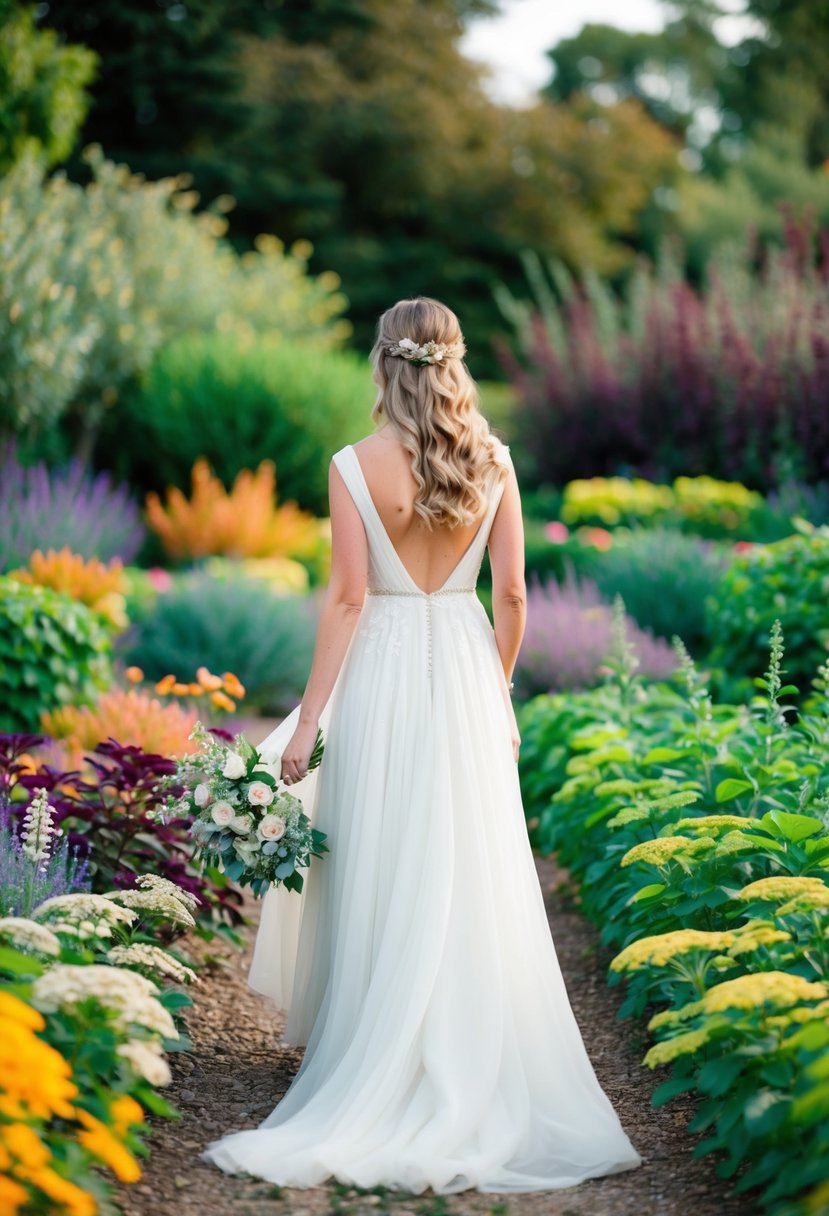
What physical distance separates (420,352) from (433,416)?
16cm

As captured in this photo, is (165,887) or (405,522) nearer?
(405,522)

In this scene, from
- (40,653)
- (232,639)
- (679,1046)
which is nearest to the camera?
(679,1046)

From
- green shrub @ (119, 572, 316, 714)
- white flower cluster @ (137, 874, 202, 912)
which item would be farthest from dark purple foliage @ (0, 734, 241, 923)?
green shrub @ (119, 572, 316, 714)

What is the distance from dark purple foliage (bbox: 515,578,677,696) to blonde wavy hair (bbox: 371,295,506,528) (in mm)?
3142

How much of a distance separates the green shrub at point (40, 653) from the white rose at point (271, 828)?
2.60 metres

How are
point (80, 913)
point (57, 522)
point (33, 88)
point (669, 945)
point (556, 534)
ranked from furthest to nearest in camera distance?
point (33, 88), point (556, 534), point (57, 522), point (80, 913), point (669, 945)

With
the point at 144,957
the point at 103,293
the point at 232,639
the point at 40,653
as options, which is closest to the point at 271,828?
the point at 144,957

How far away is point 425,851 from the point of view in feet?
9.87

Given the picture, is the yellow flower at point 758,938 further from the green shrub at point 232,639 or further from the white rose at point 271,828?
the green shrub at point 232,639

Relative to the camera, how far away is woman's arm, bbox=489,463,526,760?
3176 millimetres

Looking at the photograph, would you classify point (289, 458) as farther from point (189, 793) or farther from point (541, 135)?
point (541, 135)

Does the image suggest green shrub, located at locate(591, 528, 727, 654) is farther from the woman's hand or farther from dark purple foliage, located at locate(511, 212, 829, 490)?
the woman's hand

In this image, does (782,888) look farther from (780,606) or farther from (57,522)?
(57,522)

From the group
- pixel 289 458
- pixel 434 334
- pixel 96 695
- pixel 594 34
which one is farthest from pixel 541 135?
pixel 434 334
